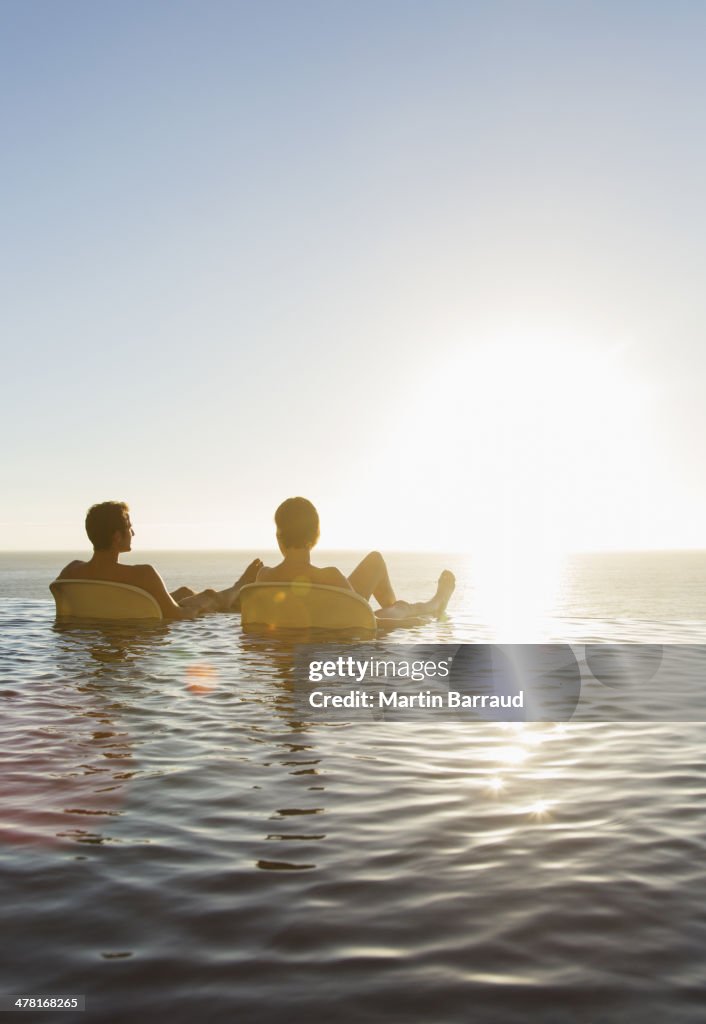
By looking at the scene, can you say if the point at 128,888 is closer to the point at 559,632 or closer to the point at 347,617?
the point at 347,617

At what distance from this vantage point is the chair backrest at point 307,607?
11.6 meters

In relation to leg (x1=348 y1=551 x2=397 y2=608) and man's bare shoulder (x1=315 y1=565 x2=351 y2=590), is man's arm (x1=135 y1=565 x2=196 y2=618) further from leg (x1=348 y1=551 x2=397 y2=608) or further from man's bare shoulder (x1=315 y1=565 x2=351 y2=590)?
leg (x1=348 y1=551 x2=397 y2=608)

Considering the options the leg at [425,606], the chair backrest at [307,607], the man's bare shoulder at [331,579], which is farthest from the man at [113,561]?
the leg at [425,606]

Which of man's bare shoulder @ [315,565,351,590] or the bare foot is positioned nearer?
man's bare shoulder @ [315,565,351,590]

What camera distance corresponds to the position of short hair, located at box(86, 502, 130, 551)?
12.5 metres

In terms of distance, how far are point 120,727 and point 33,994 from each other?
12.5 ft

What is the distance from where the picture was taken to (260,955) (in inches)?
108

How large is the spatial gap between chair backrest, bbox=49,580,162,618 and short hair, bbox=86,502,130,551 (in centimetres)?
63

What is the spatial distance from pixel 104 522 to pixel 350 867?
9.91 metres

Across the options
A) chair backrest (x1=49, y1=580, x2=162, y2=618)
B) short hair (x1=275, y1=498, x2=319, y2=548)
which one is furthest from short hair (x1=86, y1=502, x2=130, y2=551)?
short hair (x1=275, y1=498, x2=319, y2=548)

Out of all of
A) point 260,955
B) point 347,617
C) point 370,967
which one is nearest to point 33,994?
point 260,955

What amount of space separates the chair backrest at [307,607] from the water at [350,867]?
4.92m

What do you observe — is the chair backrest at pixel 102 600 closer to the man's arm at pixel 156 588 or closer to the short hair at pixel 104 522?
the man's arm at pixel 156 588

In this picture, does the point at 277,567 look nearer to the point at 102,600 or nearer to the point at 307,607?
the point at 307,607
